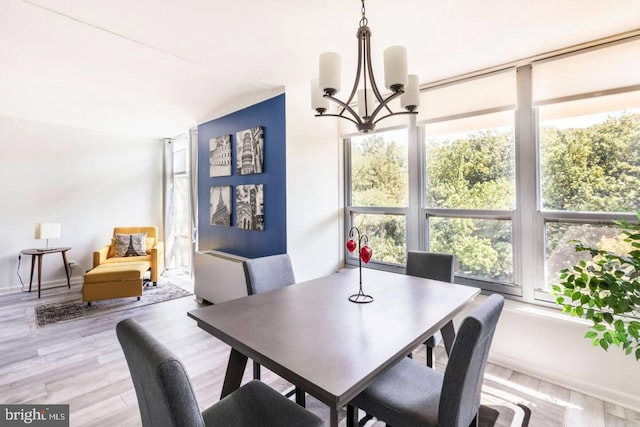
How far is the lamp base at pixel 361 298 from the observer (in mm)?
1693

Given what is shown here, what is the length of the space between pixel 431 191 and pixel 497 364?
1.64m

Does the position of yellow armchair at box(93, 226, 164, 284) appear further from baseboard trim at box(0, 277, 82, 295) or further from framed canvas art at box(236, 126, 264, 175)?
framed canvas art at box(236, 126, 264, 175)

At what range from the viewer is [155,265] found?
15.1ft

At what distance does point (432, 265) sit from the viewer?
7.79 ft

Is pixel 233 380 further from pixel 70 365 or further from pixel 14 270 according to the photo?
pixel 14 270

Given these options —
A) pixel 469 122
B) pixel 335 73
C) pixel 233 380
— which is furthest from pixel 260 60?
pixel 233 380

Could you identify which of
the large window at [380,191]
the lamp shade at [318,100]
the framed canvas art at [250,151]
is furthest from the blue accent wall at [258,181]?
the lamp shade at [318,100]

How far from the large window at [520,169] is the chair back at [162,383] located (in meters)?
2.50

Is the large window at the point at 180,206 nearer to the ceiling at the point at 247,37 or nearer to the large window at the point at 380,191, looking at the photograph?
the ceiling at the point at 247,37

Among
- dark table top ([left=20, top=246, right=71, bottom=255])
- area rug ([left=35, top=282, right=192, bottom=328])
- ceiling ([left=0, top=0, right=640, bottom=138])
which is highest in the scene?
ceiling ([left=0, top=0, right=640, bottom=138])

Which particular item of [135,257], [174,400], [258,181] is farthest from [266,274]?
[135,257]

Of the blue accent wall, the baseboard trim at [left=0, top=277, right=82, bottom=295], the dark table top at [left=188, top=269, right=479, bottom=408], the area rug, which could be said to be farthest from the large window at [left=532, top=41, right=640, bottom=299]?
the baseboard trim at [left=0, top=277, right=82, bottom=295]

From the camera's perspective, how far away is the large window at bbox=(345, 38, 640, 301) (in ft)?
7.14

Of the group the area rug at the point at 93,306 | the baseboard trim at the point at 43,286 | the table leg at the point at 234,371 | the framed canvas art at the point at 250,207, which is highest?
the framed canvas art at the point at 250,207
